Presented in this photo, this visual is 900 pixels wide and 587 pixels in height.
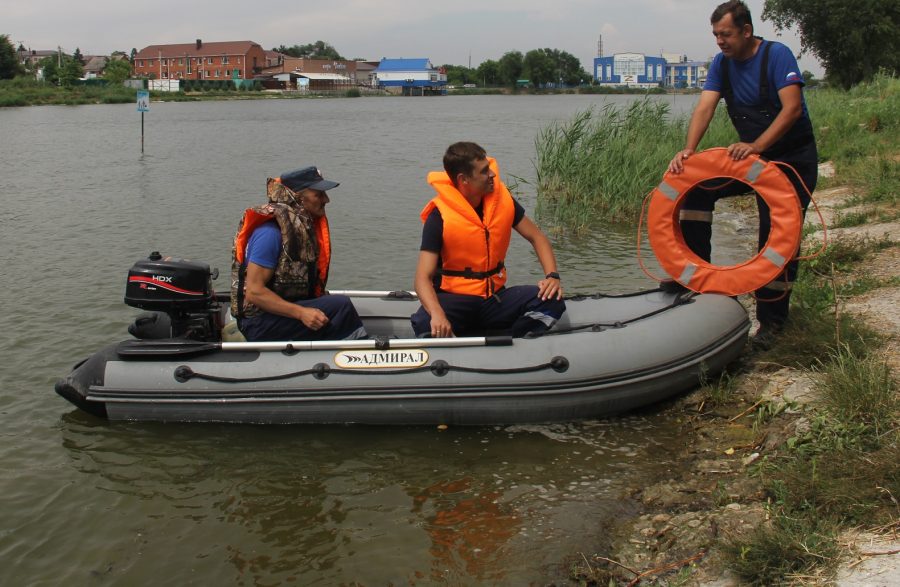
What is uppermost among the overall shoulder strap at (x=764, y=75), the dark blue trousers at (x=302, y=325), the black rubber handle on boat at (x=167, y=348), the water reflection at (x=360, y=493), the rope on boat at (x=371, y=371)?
the overall shoulder strap at (x=764, y=75)

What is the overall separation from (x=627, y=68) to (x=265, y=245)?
143301mm

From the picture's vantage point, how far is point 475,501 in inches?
159

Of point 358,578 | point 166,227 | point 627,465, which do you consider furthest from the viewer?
point 166,227

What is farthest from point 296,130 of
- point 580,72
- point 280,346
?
point 580,72

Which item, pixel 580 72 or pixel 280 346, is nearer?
pixel 280 346

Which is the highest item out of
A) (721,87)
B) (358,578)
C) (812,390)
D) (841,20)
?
(841,20)

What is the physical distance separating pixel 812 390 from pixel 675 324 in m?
0.92

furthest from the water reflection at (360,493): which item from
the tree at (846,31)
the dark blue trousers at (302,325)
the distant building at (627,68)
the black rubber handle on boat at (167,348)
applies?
the distant building at (627,68)

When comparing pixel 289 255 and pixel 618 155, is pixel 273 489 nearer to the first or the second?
pixel 289 255

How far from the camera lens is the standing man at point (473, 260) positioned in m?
4.67

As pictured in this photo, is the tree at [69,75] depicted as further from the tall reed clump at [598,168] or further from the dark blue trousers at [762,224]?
the dark blue trousers at [762,224]

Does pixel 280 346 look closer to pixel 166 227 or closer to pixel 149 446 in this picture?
pixel 149 446

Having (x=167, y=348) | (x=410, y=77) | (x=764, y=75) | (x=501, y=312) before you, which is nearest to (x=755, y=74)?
(x=764, y=75)

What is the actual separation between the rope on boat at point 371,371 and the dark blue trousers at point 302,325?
267mm
